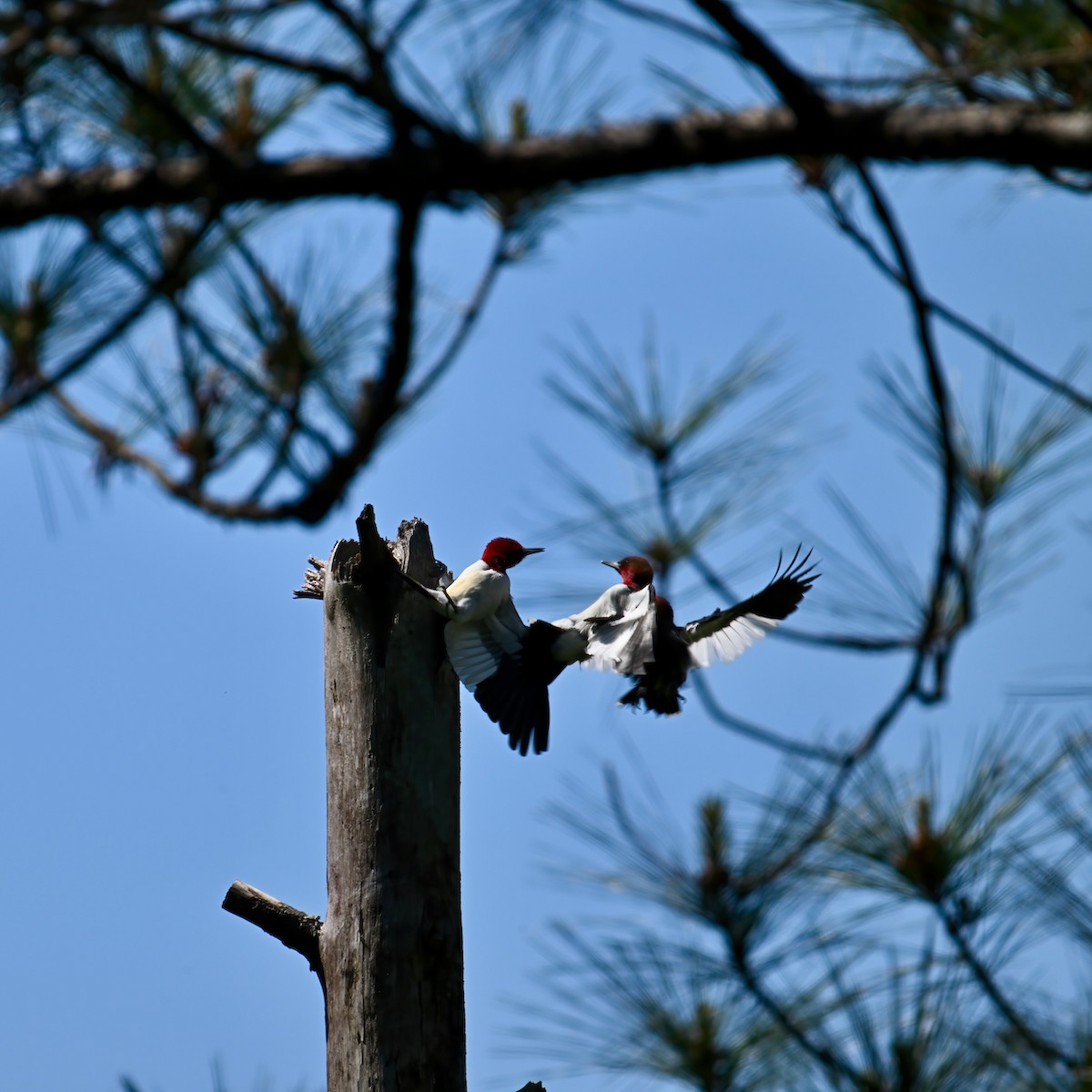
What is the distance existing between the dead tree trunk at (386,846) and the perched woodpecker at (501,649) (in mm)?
73

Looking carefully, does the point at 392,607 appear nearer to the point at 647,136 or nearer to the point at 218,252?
the point at 218,252

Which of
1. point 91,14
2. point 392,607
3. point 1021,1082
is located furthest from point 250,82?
point 1021,1082

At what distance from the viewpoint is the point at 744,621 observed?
2.65m

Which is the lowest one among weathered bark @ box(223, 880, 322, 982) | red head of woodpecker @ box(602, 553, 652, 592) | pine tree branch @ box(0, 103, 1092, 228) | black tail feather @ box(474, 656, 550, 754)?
weathered bark @ box(223, 880, 322, 982)

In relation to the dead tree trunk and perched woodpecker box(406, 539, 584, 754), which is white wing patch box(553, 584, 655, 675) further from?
the dead tree trunk

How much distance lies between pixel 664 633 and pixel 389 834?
2.28 feet

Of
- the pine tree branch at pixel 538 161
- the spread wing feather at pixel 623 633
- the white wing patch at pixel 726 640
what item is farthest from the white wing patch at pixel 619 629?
the pine tree branch at pixel 538 161

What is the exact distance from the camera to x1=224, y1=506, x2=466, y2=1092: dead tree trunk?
244cm

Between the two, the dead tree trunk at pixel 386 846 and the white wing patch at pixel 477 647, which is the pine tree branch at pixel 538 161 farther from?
the white wing patch at pixel 477 647

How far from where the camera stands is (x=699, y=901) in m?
2.05

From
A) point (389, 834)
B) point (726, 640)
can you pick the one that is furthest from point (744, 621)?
point (389, 834)

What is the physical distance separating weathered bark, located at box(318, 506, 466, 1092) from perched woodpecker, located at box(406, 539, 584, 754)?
73 mm

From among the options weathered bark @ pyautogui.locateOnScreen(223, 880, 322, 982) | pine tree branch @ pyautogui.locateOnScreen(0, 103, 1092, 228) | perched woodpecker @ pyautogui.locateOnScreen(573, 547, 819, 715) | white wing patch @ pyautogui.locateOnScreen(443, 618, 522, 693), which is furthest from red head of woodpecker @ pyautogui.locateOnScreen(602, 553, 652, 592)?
pine tree branch @ pyautogui.locateOnScreen(0, 103, 1092, 228)


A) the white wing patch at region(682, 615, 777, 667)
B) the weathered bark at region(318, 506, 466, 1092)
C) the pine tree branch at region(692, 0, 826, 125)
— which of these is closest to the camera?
the pine tree branch at region(692, 0, 826, 125)
